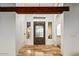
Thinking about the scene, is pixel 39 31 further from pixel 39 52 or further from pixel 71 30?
pixel 71 30

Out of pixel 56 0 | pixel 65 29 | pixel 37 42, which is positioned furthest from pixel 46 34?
pixel 56 0

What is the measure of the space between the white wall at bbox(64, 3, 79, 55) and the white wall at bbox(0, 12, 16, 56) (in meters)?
2.19

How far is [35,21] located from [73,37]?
6501mm

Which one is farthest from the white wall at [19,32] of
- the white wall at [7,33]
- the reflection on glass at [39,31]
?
the reflection on glass at [39,31]

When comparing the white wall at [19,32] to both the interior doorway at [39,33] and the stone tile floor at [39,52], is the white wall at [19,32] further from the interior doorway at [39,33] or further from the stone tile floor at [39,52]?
the interior doorway at [39,33]

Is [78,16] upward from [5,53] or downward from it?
upward

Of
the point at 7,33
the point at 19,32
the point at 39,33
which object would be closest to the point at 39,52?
the point at 19,32

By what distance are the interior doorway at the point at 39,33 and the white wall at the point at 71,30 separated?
620cm

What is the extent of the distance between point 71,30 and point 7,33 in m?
2.68

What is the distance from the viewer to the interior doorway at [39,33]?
40.2 feet

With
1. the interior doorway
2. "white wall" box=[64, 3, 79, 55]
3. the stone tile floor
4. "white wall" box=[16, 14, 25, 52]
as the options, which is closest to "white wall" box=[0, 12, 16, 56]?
the stone tile floor

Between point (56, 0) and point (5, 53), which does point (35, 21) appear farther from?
point (56, 0)

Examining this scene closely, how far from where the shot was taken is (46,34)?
12.2 m

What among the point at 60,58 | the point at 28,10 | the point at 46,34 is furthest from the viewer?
the point at 46,34
